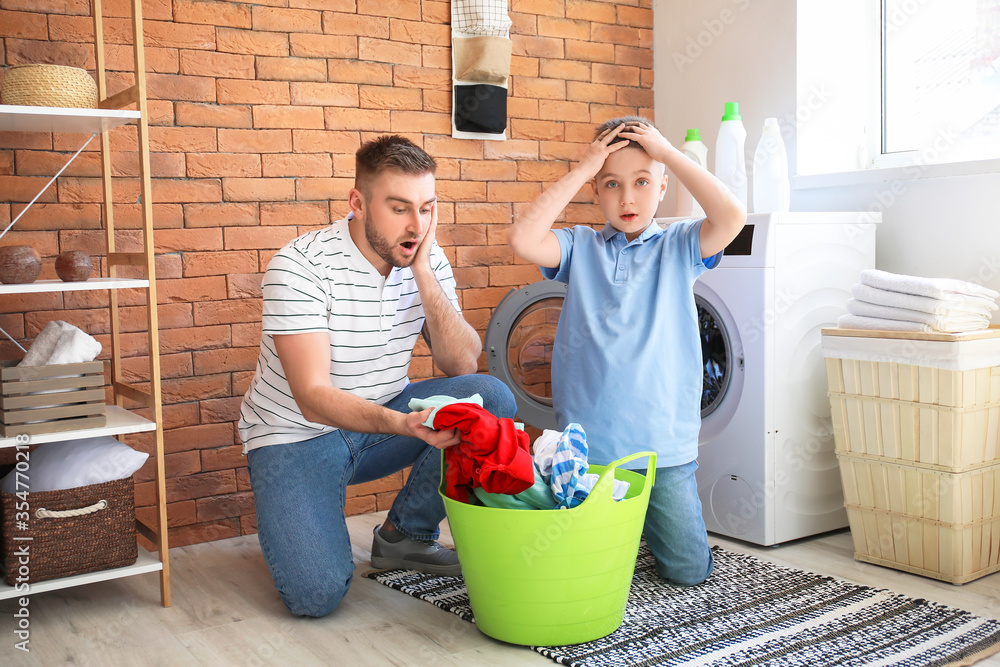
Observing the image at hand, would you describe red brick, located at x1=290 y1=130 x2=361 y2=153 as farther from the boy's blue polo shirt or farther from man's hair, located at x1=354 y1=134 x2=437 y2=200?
the boy's blue polo shirt

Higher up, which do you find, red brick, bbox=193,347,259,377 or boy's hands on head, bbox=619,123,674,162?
boy's hands on head, bbox=619,123,674,162

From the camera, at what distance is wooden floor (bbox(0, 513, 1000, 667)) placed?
5.63 ft

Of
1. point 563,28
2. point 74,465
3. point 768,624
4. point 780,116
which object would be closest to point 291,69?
point 563,28

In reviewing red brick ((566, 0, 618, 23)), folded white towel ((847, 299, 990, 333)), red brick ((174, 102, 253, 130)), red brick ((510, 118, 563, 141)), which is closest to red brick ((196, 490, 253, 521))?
red brick ((174, 102, 253, 130))

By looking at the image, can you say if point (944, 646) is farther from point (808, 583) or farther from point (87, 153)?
point (87, 153)

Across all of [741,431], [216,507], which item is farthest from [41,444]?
[741,431]

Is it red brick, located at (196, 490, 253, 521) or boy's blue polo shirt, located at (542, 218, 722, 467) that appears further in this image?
red brick, located at (196, 490, 253, 521)

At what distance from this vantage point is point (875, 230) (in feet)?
8.28

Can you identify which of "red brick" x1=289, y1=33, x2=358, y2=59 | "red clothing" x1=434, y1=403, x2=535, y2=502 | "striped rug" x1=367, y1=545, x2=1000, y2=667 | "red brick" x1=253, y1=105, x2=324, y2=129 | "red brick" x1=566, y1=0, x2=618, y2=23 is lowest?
"striped rug" x1=367, y1=545, x2=1000, y2=667

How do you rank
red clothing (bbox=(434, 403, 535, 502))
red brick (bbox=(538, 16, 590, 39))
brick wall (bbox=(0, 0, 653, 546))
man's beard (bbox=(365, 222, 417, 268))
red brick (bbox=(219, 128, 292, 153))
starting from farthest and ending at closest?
red brick (bbox=(538, 16, 590, 39))
red brick (bbox=(219, 128, 292, 153))
brick wall (bbox=(0, 0, 653, 546))
man's beard (bbox=(365, 222, 417, 268))
red clothing (bbox=(434, 403, 535, 502))

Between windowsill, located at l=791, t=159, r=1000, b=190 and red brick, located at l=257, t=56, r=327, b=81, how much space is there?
1.46 metres

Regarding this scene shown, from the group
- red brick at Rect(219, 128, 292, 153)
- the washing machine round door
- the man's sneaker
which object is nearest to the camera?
the man's sneaker

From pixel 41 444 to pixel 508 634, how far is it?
115 centimetres

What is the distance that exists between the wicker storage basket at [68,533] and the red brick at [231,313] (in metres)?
0.59
